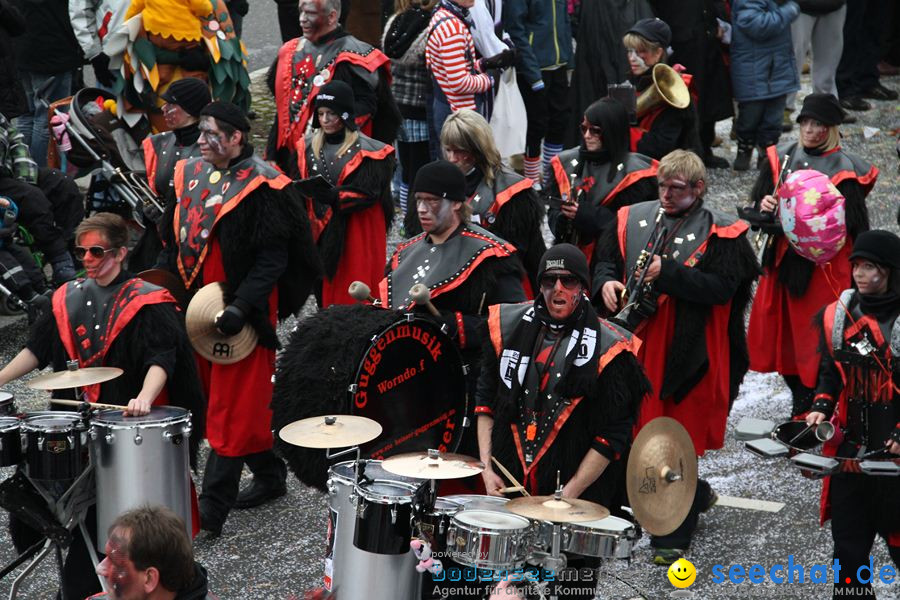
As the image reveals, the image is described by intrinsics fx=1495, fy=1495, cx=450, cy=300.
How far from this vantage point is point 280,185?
8008 millimetres

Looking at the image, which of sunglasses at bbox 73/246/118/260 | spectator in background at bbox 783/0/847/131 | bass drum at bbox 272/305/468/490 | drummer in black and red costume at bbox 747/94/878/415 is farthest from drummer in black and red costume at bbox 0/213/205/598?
spectator in background at bbox 783/0/847/131

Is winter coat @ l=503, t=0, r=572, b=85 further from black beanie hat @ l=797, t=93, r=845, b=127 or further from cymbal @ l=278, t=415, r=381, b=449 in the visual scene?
cymbal @ l=278, t=415, r=381, b=449

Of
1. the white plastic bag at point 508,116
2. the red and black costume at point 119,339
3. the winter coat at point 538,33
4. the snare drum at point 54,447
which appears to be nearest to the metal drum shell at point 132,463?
the snare drum at point 54,447

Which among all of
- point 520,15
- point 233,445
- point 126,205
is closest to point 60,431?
point 233,445

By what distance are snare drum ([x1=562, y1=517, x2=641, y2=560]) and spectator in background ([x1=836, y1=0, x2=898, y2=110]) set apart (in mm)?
11731

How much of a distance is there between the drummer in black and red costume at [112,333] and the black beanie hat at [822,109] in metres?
3.96

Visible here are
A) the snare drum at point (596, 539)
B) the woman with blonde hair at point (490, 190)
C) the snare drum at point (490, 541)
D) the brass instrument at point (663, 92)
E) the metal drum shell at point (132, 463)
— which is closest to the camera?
the snare drum at point (490, 541)

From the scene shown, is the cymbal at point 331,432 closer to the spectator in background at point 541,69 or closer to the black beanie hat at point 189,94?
the black beanie hat at point 189,94

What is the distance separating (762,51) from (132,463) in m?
9.05

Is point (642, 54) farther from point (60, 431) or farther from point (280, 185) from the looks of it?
point (60, 431)

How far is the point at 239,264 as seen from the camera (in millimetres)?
8023

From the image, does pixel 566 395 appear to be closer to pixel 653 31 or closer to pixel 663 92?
pixel 663 92

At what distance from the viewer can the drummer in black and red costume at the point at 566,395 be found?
6.17m

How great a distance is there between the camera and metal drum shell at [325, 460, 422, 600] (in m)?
5.92
